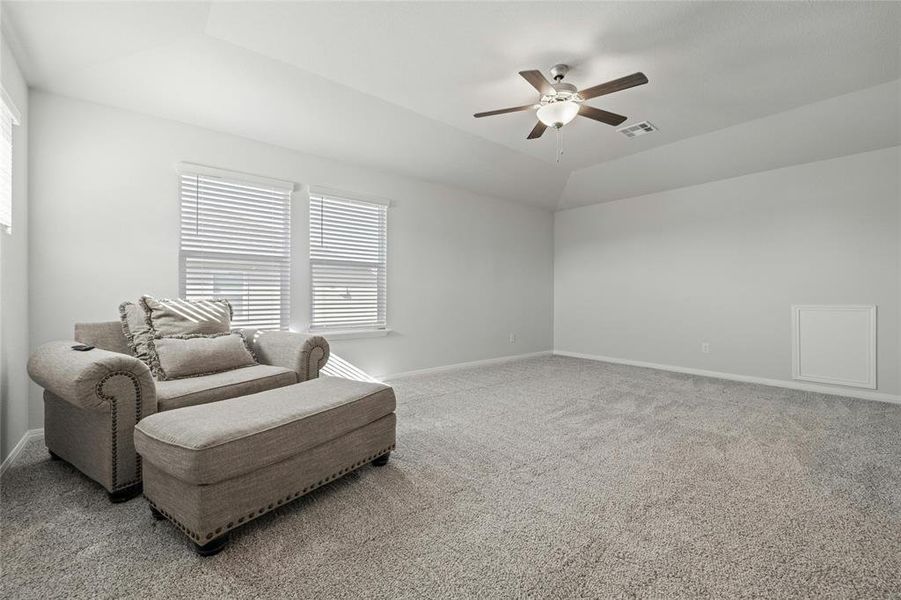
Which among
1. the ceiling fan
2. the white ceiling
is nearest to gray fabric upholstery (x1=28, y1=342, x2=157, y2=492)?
the white ceiling

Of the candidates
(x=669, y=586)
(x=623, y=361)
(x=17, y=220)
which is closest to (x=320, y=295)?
(x=17, y=220)

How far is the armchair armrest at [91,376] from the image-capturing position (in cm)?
168

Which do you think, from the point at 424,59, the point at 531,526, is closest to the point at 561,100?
the point at 424,59

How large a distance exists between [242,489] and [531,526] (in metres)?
1.17

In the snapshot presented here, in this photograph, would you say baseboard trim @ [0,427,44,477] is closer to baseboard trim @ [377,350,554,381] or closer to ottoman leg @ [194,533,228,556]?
ottoman leg @ [194,533,228,556]

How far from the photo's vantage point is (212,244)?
11.0ft

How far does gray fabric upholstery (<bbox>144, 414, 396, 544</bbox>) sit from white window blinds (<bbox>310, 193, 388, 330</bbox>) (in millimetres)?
2276

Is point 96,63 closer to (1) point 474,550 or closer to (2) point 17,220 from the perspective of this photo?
(2) point 17,220

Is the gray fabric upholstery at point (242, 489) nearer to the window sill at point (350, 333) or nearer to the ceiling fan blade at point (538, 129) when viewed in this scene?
the window sill at point (350, 333)

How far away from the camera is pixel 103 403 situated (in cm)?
172

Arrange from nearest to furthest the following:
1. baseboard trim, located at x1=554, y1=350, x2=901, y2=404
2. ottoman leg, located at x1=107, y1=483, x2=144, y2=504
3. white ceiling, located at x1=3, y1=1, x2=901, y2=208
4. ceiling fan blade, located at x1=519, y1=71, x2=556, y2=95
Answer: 1. ottoman leg, located at x1=107, y1=483, x2=144, y2=504
2. white ceiling, located at x1=3, y1=1, x2=901, y2=208
3. ceiling fan blade, located at x1=519, y1=71, x2=556, y2=95
4. baseboard trim, located at x1=554, y1=350, x2=901, y2=404

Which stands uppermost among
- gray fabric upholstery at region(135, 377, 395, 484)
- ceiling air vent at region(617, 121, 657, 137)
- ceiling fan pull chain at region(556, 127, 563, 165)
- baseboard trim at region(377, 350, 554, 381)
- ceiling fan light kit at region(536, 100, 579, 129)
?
ceiling fan pull chain at region(556, 127, 563, 165)

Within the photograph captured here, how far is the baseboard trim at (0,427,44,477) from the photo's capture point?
2.13 meters

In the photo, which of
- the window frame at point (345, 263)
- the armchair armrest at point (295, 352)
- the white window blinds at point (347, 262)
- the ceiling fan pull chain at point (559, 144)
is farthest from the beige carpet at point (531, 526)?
the ceiling fan pull chain at point (559, 144)
